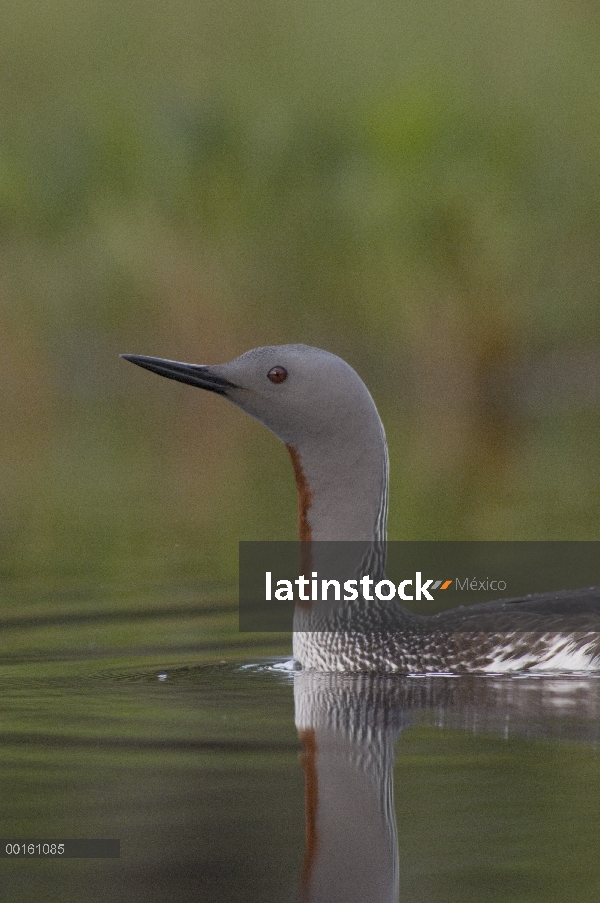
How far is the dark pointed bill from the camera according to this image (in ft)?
19.2

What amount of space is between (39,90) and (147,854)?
1474 cm

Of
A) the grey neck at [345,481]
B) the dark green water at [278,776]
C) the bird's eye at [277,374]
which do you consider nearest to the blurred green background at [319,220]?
the grey neck at [345,481]

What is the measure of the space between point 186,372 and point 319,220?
10533mm

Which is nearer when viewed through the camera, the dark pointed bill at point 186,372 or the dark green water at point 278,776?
the dark green water at point 278,776

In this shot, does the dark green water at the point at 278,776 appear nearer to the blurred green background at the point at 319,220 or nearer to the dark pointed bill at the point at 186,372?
the dark pointed bill at the point at 186,372

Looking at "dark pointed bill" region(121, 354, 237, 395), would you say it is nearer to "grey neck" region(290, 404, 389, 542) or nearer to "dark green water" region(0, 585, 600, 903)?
"grey neck" region(290, 404, 389, 542)

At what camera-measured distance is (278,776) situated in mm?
4434

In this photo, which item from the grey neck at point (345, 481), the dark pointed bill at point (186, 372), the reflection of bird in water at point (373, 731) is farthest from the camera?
the grey neck at point (345, 481)

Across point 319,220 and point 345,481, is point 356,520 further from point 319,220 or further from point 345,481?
point 319,220

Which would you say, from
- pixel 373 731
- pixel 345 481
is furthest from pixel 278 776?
pixel 345 481

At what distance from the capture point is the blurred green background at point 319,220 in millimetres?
15531

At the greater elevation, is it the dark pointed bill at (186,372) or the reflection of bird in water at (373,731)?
the dark pointed bill at (186,372)

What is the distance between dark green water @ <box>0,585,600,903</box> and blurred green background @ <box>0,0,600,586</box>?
26.5 ft

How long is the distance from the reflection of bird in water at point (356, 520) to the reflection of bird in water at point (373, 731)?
98 mm
